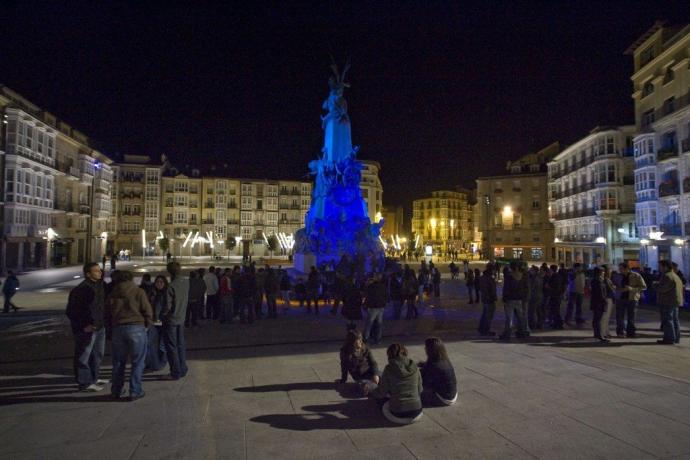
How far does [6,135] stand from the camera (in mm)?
34969

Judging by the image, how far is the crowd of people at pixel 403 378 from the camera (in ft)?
17.6

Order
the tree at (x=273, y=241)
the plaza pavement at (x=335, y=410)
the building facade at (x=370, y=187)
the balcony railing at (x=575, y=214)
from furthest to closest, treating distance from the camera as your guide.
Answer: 1. the building facade at (x=370, y=187)
2. the tree at (x=273, y=241)
3. the balcony railing at (x=575, y=214)
4. the plaza pavement at (x=335, y=410)

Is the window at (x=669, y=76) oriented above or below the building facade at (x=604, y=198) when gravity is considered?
above

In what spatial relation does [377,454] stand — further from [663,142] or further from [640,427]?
[663,142]

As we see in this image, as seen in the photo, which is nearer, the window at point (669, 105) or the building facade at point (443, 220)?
the window at point (669, 105)

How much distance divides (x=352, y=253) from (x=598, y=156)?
117 feet

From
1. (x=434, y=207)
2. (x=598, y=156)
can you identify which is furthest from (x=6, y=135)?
(x=434, y=207)

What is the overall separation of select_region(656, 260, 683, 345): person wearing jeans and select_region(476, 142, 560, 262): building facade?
196ft

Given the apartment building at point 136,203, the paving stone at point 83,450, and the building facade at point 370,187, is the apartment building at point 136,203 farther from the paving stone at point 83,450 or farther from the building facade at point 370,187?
the paving stone at point 83,450

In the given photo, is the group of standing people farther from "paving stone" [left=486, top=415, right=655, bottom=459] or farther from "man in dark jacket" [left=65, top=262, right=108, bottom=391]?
"paving stone" [left=486, top=415, right=655, bottom=459]

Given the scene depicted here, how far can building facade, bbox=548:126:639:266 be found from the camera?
4512 cm

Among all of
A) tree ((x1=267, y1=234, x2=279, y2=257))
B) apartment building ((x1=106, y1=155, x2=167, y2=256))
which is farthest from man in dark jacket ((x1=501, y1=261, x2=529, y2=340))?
apartment building ((x1=106, y1=155, x2=167, y2=256))

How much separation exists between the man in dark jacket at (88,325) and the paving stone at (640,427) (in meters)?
7.47

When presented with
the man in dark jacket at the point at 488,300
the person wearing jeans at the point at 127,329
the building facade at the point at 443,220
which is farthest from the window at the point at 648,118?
the building facade at the point at 443,220
